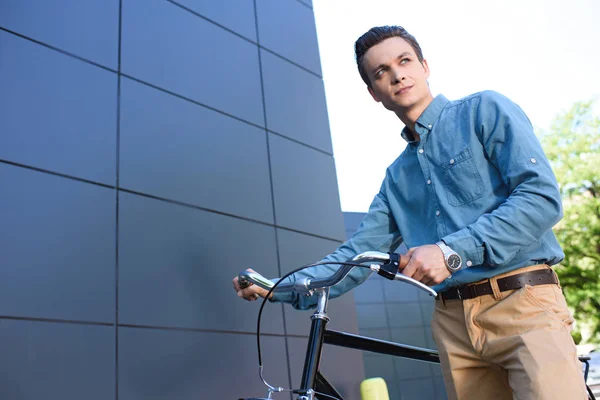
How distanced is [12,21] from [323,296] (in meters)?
1.84

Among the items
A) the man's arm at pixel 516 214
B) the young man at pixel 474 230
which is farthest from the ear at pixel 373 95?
the man's arm at pixel 516 214

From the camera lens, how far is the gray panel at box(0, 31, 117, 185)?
2.52 m

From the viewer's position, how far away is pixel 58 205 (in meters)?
2.56

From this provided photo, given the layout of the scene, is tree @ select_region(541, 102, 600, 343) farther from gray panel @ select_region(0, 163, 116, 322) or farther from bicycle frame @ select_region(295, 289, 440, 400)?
gray panel @ select_region(0, 163, 116, 322)

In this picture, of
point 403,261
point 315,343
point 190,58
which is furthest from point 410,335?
point 403,261

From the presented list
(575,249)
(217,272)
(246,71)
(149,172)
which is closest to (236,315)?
(217,272)

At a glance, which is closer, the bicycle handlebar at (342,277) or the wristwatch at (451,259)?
the bicycle handlebar at (342,277)

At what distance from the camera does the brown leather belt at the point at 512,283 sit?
72.5 inches

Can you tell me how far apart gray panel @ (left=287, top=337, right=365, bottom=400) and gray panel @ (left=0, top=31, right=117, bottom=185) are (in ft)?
4.96

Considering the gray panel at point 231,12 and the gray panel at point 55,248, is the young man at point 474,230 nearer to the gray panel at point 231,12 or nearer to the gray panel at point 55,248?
the gray panel at point 55,248

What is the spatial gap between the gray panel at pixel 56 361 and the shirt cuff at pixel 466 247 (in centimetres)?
153

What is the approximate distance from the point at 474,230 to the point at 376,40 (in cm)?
88

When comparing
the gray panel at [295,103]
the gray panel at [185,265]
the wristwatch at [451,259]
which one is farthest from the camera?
the gray panel at [295,103]

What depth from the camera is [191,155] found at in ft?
11.0
